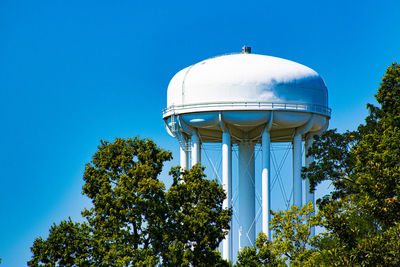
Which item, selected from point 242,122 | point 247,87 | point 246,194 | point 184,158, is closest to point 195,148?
point 184,158

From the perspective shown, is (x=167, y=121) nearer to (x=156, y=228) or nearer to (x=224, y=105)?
(x=224, y=105)

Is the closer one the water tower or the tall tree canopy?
the tall tree canopy

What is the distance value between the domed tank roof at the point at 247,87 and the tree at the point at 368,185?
554 centimetres

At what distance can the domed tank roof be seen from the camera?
37875 millimetres

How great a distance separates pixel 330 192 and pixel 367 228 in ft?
33.7

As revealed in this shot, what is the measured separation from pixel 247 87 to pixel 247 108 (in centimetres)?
122

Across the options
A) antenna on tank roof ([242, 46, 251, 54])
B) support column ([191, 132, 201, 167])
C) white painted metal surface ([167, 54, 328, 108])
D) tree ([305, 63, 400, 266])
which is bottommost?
tree ([305, 63, 400, 266])

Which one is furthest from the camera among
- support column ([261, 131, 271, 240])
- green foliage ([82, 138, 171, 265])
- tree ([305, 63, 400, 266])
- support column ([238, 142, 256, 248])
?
support column ([238, 142, 256, 248])

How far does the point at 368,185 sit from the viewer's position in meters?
19.7

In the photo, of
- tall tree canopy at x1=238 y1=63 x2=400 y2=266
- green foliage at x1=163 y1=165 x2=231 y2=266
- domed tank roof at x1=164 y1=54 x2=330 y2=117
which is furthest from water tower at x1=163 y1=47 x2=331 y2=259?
green foliage at x1=163 y1=165 x2=231 y2=266

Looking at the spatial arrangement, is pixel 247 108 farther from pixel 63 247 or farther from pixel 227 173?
pixel 63 247

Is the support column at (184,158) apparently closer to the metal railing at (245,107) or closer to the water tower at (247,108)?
the water tower at (247,108)

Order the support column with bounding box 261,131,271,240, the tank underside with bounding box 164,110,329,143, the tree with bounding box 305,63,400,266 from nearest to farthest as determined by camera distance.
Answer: the tree with bounding box 305,63,400,266
the tank underside with bounding box 164,110,329,143
the support column with bounding box 261,131,271,240

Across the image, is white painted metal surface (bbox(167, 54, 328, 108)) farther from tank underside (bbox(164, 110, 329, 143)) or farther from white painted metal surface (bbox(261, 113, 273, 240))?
white painted metal surface (bbox(261, 113, 273, 240))
